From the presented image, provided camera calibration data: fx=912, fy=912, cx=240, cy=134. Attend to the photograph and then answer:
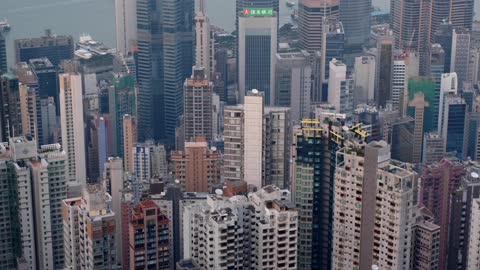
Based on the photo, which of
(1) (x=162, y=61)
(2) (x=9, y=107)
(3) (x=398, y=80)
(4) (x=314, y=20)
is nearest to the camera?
(2) (x=9, y=107)

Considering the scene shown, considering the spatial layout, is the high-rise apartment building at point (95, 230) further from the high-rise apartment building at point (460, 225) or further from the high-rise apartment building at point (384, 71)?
the high-rise apartment building at point (384, 71)

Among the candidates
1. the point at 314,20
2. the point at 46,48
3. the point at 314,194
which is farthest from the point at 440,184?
the point at 46,48

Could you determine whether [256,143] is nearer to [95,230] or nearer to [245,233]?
[245,233]

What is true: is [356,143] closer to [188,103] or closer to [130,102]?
[188,103]

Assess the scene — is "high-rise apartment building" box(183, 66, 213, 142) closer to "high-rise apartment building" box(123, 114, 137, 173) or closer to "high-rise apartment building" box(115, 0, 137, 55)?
Answer: "high-rise apartment building" box(123, 114, 137, 173)

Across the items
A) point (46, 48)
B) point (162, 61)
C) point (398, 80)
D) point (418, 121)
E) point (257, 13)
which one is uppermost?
point (257, 13)

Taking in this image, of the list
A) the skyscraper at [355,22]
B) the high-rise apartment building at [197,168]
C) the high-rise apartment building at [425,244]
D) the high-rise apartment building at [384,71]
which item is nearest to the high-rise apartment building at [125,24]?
the skyscraper at [355,22]

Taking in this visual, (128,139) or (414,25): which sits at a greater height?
(414,25)
